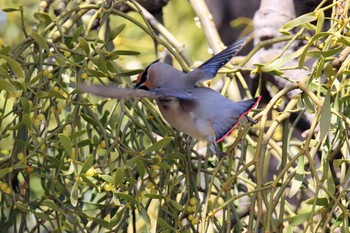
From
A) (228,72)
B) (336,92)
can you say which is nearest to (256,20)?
(228,72)

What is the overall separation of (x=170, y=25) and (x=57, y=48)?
107cm

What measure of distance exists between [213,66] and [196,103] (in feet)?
0.23

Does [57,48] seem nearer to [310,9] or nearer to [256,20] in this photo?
[256,20]

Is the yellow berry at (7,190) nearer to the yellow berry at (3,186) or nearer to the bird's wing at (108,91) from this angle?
the yellow berry at (3,186)

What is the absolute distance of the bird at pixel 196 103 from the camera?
3.62ft

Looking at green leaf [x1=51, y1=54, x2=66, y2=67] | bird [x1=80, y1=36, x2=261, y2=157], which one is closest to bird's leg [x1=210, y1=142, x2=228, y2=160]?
bird [x1=80, y1=36, x2=261, y2=157]

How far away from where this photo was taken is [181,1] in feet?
7.29

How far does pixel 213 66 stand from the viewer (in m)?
1.19

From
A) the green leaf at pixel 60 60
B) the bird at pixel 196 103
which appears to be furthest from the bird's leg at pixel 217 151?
the green leaf at pixel 60 60

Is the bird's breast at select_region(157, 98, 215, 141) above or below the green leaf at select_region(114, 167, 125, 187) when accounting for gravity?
above

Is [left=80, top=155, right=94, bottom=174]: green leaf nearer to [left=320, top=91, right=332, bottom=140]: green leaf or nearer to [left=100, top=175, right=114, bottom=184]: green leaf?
[left=100, top=175, right=114, bottom=184]: green leaf

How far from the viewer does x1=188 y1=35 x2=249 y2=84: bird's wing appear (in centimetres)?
118

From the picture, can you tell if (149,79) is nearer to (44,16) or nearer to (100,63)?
(100,63)

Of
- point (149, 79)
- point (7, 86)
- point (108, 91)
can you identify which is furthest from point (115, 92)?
point (149, 79)
